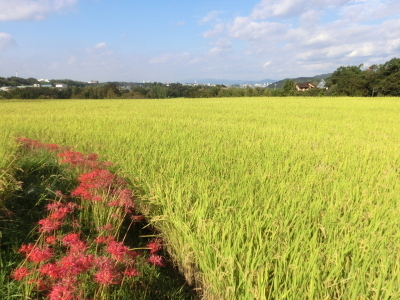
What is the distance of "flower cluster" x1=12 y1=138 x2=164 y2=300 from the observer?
3.96 feet

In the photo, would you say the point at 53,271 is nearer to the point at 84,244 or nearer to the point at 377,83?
the point at 84,244

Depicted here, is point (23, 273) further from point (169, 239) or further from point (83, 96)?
point (83, 96)

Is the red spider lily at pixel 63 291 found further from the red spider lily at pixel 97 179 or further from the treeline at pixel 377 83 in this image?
the treeline at pixel 377 83

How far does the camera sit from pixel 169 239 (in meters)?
1.87

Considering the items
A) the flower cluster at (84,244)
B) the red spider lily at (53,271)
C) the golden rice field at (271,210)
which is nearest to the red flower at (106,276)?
the flower cluster at (84,244)

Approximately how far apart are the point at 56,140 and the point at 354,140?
4.52 meters

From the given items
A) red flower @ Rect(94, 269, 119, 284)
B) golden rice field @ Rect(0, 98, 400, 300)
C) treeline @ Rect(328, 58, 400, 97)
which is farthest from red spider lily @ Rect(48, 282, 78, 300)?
treeline @ Rect(328, 58, 400, 97)

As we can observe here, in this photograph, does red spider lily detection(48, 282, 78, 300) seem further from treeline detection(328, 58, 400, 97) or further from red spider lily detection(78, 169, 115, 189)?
treeline detection(328, 58, 400, 97)

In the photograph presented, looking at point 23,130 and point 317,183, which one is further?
point 23,130

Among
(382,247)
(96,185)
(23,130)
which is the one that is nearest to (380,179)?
(382,247)

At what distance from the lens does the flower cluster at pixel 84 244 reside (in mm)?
1206

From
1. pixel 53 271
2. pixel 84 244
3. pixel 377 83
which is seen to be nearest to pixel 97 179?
pixel 84 244

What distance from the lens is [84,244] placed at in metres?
1.56

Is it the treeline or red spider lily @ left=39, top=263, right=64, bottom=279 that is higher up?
the treeline
